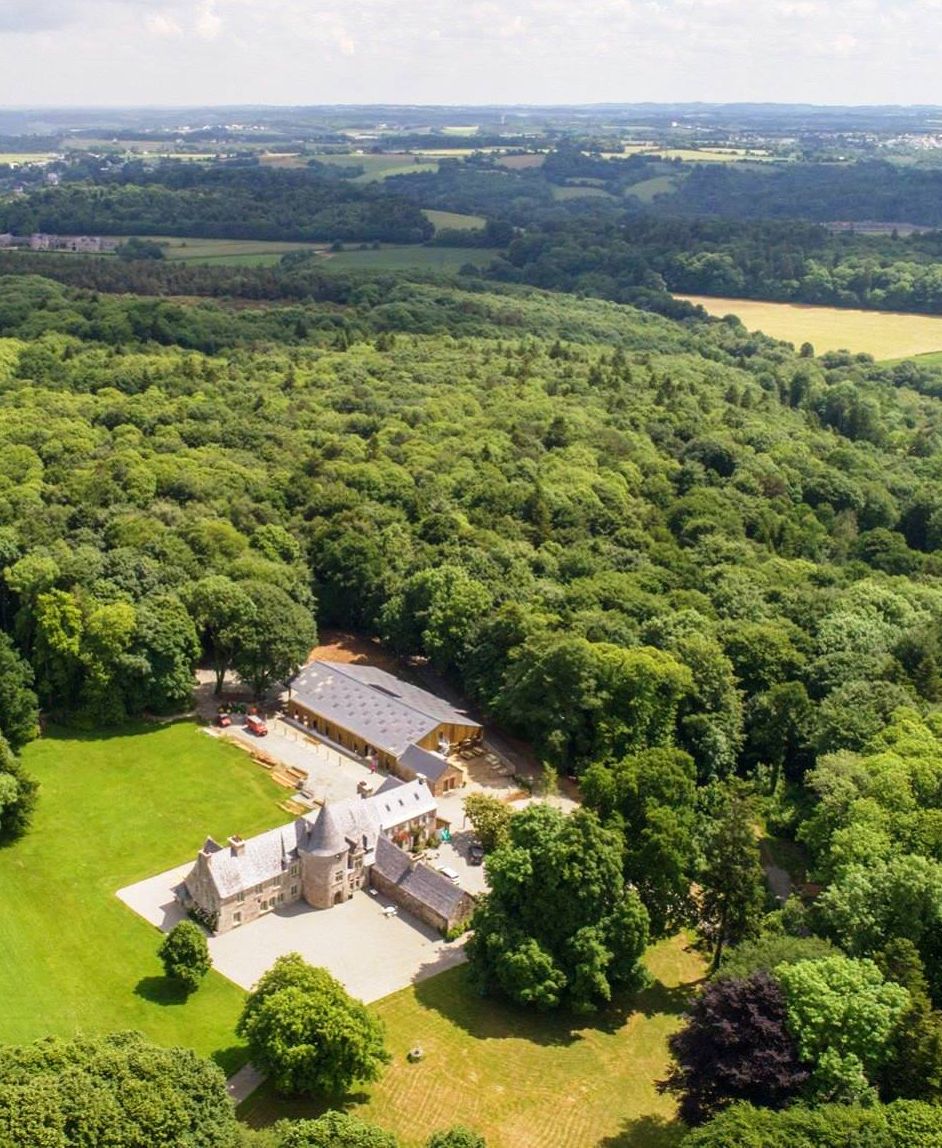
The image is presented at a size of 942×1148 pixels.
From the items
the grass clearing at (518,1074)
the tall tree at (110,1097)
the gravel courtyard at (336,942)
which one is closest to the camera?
the tall tree at (110,1097)

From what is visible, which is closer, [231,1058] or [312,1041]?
[312,1041]

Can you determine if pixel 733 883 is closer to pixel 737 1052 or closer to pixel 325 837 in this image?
pixel 737 1052

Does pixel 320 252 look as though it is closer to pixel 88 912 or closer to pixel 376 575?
pixel 376 575

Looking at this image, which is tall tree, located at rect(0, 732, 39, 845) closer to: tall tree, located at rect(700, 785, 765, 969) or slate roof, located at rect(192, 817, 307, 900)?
slate roof, located at rect(192, 817, 307, 900)

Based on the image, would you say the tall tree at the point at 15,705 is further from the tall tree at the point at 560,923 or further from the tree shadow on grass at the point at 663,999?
the tree shadow on grass at the point at 663,999

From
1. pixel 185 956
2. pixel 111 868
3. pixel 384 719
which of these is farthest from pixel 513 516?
pixel 185 956

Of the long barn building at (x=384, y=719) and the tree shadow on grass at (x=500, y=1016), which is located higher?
the long barn building at (x=384, y=719)

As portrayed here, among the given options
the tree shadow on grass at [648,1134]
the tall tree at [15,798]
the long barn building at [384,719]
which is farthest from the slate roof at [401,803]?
the tree shadow on grass at [648,1134]
